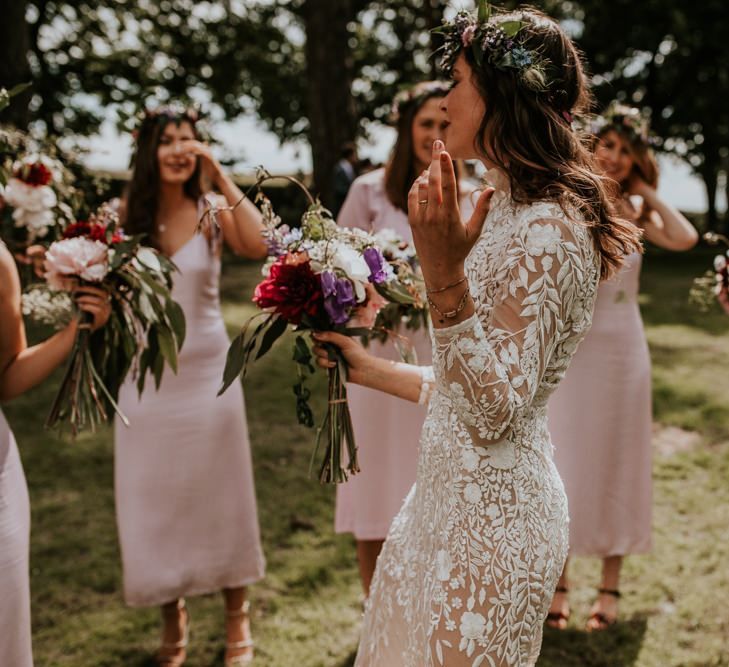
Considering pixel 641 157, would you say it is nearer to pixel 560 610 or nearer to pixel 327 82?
pixel 560 610

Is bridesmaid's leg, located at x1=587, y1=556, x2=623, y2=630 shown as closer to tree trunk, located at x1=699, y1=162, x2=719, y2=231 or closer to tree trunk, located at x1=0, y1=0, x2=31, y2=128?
tree trunk, located at x1=0, y1=0, x2=31, y2=128

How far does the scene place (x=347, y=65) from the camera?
10398 mm

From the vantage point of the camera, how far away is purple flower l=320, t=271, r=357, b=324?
228 centimetres

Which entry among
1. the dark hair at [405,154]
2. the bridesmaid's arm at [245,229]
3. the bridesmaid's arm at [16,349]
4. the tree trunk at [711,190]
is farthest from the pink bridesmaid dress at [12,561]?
the tree trunk at [711,190]

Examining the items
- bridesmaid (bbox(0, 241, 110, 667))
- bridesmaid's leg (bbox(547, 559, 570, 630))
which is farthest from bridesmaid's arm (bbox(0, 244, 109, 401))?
bridesmaid's leg (bbox(547, 559, 570, 630))

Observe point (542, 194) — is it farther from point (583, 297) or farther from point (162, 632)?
point (162, 632)

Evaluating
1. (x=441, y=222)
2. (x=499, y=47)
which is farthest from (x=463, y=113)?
(x=441, y=222)

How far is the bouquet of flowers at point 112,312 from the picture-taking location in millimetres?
→ 2748

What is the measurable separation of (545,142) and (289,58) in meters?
21.3

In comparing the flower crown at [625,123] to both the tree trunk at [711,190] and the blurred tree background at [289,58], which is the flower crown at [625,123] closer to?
the blurred tree background at [289,58]

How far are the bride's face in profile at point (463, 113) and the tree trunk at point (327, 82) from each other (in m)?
8.25

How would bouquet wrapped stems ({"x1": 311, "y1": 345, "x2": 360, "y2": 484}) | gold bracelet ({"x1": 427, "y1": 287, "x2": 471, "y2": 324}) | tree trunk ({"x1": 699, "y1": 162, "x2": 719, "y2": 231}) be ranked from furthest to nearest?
tree trunk ({"x1": 699, "y1": 162, "x2": 719, "y2": 231}), bouquet wrapped stems ({"x1": 311, "y1": 345, "x2": 360, "y2": 484}), gold bracelet ({"x1": 427, "y1": 287, "x2": 471, "y2": 324})

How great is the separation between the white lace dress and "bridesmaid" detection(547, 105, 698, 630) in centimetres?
226

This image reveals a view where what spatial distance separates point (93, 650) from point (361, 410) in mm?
1804
